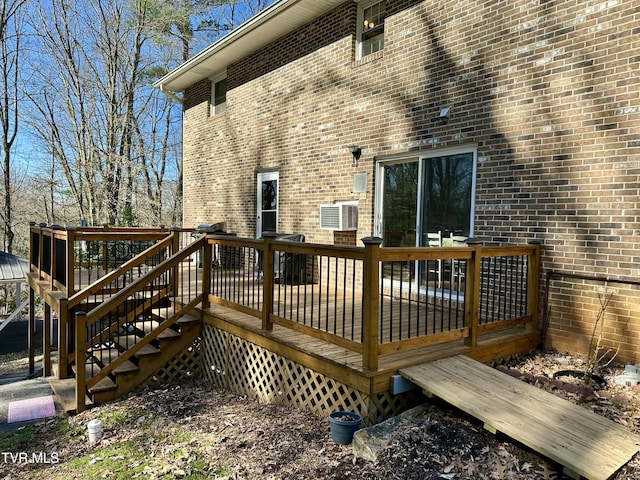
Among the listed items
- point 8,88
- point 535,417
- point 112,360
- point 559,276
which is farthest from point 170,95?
point 535,417

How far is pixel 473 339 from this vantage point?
4047 mm

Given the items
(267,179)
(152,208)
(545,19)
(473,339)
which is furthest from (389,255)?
(152,208)

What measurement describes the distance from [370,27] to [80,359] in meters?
6.08

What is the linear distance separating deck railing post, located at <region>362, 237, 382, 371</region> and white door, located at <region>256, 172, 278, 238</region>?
5.64 meters

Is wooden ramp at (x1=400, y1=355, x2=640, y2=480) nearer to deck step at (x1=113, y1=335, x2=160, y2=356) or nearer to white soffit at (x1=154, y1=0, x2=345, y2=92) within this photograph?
deck step at (x1=113, y1=335, x2=160, y2=356)

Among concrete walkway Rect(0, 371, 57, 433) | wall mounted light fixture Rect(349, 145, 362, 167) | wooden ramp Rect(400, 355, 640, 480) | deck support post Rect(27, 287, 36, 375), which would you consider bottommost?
concrete walkway Rect(0, 371, 57, 433)

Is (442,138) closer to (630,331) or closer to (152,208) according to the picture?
(630,331)

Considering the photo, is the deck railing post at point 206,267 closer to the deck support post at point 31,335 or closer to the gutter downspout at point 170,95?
the deck support post at point 31,335

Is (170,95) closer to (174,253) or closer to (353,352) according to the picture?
(174,253)

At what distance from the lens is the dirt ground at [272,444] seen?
2.80 meters

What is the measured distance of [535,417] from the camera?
2.94 meters

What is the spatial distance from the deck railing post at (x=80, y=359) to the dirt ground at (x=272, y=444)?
18cm

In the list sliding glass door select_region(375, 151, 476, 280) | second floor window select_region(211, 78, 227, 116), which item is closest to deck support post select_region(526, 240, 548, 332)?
sliding glass door select_region(375, 151, 476, 280)

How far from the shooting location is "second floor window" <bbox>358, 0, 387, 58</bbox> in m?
6.68
